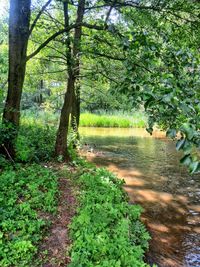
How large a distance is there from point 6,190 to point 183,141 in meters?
3.34

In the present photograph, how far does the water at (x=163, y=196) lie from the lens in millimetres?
4168

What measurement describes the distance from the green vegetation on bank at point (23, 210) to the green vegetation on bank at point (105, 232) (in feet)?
1.40

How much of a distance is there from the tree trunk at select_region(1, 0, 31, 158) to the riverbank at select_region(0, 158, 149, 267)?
82 centimetres

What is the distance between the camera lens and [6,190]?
4.22m

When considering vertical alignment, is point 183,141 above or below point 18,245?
above

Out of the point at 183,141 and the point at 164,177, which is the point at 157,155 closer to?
the point at 164,177

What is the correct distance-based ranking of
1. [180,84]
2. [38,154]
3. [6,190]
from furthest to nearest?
[38,154]
[6,190]
[180,84]

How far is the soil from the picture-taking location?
10.4ft

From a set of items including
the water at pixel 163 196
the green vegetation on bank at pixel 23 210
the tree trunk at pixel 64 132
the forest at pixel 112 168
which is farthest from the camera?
the tree trunk at pixel 64 132

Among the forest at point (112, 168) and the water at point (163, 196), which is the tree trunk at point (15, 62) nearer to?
the forest at point (112, 168)

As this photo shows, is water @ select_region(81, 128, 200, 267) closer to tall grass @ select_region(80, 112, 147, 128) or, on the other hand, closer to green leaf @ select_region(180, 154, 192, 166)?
green leaf @ select_region(180, 154, 192, 166)

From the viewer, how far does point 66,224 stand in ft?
12.6

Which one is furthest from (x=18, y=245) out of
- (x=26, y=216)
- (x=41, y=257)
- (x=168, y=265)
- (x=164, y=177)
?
(x=164, y=177)

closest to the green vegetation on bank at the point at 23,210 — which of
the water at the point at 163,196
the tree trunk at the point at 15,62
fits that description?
the tree trunk at the point at 15,62
